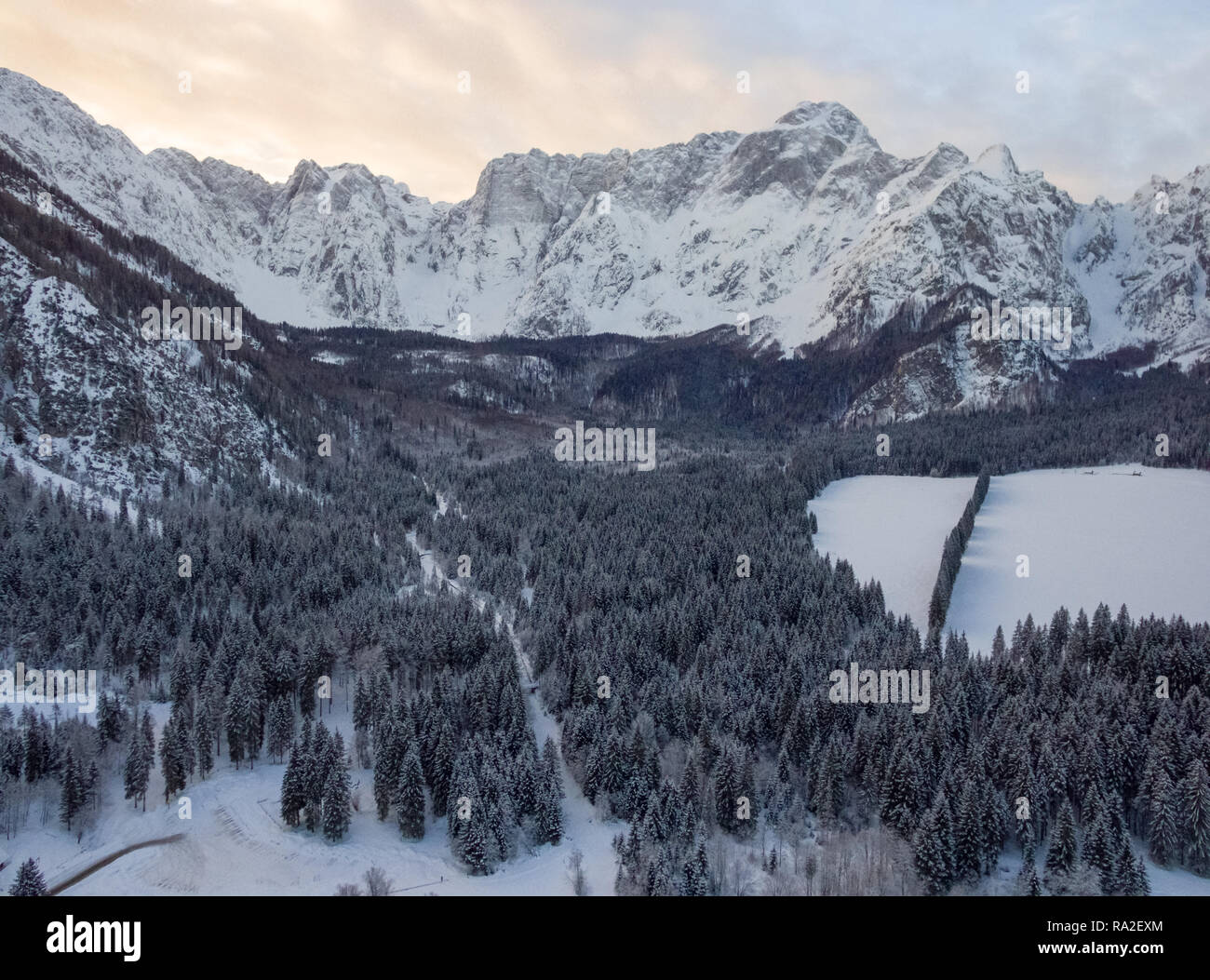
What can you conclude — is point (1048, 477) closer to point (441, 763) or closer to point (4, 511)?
point (441, 763)

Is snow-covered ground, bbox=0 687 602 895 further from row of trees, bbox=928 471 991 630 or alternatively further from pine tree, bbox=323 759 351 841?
row of trees, bbox=928 471 991 630

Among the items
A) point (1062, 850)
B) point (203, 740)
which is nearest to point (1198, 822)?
point (1062, 850)

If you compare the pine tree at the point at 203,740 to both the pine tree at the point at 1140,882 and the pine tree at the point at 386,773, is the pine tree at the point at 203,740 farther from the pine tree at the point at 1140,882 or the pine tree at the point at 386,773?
the pine tree at the point at 1140,882

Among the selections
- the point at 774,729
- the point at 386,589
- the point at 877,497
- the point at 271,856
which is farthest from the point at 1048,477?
the point at 271,856

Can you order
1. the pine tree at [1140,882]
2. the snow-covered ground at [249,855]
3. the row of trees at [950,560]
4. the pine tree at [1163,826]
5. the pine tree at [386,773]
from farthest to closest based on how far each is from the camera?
the row of trees at [950,560], the pine tree at [386,773], the pine tree at [1163,826], the snow-covered ground at [249,855], the pine tree at [1140,882]

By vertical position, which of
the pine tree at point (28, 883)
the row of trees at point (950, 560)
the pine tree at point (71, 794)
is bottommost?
the pine tree at point (28, 883)

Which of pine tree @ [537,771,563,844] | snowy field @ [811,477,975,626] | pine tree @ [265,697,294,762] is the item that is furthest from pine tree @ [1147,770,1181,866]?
pine tree @ [265,697,294,762]

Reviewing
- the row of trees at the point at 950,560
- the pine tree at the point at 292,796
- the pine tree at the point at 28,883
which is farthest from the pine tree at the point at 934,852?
the pine tree at the point at 28,883

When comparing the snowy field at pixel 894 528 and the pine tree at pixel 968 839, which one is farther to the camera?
Result: the snowy field at pixel 894 528
